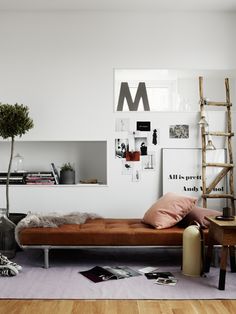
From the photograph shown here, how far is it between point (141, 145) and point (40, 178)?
142cm

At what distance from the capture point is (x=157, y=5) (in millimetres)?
5457

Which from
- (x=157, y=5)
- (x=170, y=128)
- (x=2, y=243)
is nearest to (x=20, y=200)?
(x=2, y=243)

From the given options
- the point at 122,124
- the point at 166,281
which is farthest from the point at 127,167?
the point at 166,281

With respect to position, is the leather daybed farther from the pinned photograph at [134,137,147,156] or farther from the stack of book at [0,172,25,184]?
the pinned photograph at [134,137,147,156]

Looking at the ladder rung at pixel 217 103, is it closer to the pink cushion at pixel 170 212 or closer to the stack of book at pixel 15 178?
the pink cushion at pixel 170 212

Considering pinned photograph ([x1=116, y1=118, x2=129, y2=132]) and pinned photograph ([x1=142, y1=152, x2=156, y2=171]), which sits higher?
pinned photograph ([x1=116, y1=118, x2=129, y2=132])

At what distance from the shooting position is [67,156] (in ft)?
20.0

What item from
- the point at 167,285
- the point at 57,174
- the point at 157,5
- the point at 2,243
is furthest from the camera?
the point at 57,174

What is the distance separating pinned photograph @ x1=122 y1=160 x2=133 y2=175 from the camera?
572 centimetres

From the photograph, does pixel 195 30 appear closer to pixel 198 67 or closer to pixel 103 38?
pixel 198 67

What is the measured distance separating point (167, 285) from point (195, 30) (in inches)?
137

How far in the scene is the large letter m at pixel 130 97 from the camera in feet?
19.6

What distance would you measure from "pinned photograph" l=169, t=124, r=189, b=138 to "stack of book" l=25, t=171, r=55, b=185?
5.55ft

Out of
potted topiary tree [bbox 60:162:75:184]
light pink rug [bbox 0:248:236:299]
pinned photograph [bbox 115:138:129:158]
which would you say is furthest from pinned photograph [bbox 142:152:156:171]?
light pink rug [bbox 0:248:236:299]
